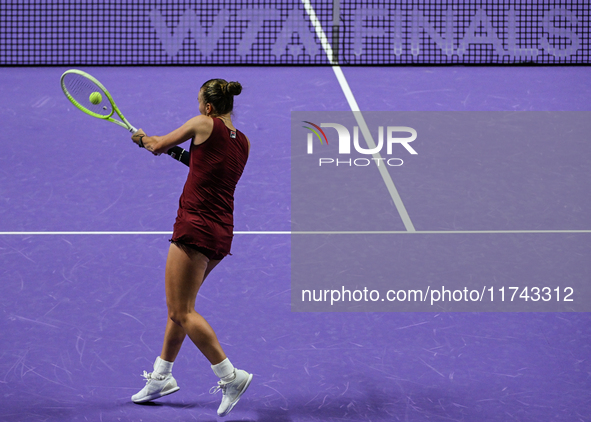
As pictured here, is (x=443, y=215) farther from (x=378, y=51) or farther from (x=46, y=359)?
(x=378, y=51)

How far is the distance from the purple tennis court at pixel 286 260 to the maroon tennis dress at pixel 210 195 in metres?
0.86

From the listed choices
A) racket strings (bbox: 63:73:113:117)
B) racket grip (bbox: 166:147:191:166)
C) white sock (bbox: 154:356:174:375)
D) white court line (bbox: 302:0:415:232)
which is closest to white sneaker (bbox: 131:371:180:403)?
white sock (bbox: 154:356:174:375)

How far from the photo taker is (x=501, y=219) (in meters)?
5.45

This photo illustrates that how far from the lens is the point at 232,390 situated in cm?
335

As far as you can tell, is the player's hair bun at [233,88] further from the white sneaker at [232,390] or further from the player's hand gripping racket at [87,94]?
the white sneaker at [232,390]

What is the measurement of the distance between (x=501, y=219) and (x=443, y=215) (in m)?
0.45

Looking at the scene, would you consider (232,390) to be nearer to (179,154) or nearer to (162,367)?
(162,367)

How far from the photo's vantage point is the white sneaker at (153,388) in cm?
345

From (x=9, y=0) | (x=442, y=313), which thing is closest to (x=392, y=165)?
(x=442, y=313)

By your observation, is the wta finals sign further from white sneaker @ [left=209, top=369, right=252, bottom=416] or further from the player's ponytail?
white sneaker @ [left=209, top=369, right=252, bottom=416]

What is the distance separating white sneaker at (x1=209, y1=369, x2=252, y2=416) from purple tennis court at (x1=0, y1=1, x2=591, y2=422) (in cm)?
9

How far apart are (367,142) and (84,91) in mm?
3087

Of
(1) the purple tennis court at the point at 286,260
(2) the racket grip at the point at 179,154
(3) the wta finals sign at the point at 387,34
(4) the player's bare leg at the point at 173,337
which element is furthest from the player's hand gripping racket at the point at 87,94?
(3) the wta finals sign at the point at 387,34

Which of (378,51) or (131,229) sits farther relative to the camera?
(378,51)
